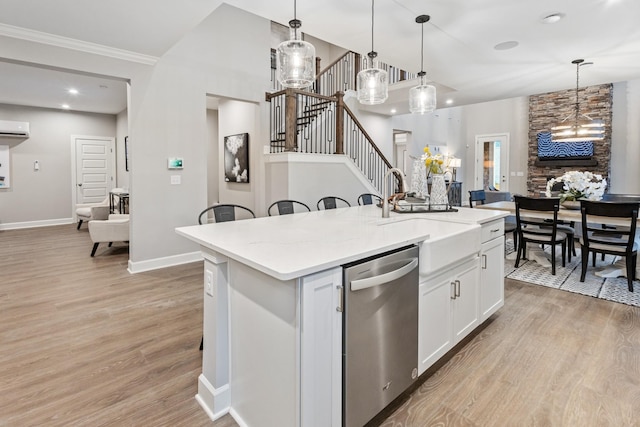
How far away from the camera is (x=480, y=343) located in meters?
2.54

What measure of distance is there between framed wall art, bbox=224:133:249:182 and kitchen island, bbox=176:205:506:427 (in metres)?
4.00

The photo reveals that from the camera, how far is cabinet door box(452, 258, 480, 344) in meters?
2.26

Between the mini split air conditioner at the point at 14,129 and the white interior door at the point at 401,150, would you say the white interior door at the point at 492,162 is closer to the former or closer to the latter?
the white interior door at the point at 401,150

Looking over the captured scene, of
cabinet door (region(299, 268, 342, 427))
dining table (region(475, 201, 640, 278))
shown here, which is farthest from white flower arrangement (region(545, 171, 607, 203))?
cabinet door (region(299, 268, 342, 427))

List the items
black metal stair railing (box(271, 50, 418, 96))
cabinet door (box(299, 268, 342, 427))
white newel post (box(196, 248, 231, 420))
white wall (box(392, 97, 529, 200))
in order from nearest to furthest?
cabinet door (box(299, 268, 342, 427)), white newel post (box(196, 248, 231, 420)), black metal stair railing (box(271, 50, 418, 96)), white wall (box(392, 97, 529, 200))

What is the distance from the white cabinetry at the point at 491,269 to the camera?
2.59m

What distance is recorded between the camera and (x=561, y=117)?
852cm

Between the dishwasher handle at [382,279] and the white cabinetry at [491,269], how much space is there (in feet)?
3.60

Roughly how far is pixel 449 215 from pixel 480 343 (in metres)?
0.99

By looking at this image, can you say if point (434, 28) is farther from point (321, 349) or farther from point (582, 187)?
point (321, 349)

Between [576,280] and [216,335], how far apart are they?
4.11 meters

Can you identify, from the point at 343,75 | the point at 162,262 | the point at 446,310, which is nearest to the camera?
the point at 446,310

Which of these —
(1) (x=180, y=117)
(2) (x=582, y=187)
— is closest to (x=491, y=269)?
(2) (x=582, y=187)

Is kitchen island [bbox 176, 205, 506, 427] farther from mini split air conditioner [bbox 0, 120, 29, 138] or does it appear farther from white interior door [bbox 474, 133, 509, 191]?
white interior door [bbox 474, 133, 509, 191]
